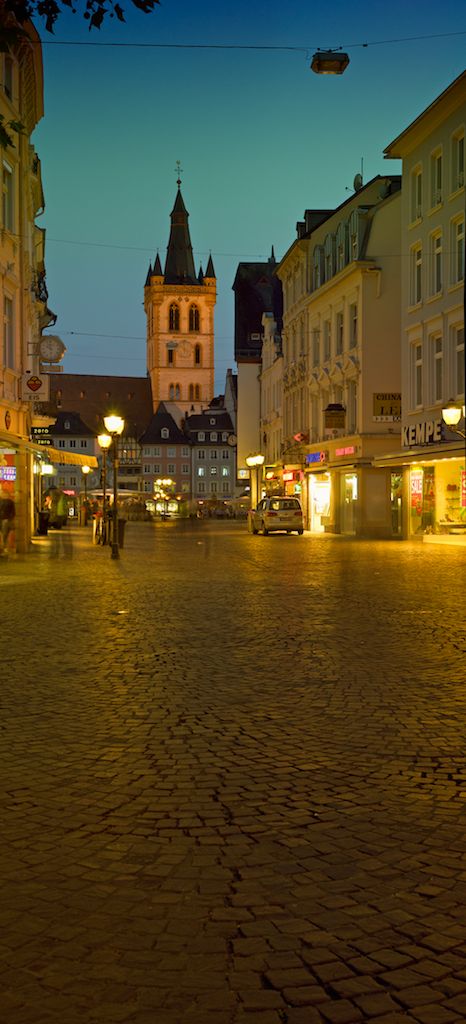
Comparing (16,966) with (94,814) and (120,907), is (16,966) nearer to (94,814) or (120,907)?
(120,907)

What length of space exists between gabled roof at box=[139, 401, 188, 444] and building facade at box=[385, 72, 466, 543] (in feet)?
308

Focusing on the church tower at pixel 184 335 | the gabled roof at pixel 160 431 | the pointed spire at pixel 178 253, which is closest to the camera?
the gabled roof at pixel 160 431

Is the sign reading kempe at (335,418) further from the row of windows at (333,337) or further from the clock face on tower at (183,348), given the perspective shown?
the clock face on tower at (183,348)

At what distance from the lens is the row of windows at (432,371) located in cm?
3073

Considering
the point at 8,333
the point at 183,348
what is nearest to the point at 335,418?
the point at 8,333

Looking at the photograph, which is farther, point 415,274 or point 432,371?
point 415,274

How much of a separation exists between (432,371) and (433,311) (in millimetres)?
1974

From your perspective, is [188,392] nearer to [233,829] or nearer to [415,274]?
[415,274]

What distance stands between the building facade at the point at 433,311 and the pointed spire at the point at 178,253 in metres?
106

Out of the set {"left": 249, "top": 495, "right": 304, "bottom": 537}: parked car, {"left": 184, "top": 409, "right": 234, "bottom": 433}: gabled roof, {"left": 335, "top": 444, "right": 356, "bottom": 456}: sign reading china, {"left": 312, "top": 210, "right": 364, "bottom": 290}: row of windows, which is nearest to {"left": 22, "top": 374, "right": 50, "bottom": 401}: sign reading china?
{"left": 249, "top": 495, "right": 304, "bottom": 537}: parked car

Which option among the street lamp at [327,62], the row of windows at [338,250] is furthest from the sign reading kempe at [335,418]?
the street lamp at [327,62]

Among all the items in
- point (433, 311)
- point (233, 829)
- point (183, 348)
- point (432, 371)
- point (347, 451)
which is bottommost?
point (233, 829)

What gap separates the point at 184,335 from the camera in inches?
5517

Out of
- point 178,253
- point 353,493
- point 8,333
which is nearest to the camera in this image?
point 8,333
